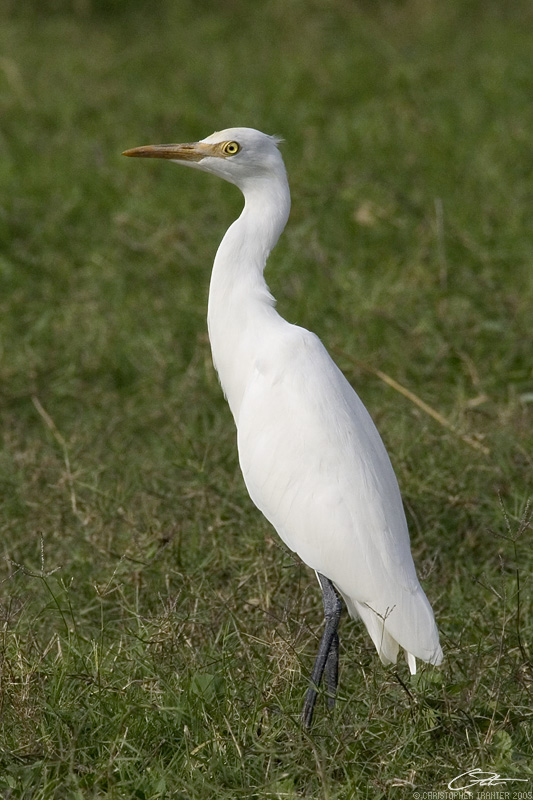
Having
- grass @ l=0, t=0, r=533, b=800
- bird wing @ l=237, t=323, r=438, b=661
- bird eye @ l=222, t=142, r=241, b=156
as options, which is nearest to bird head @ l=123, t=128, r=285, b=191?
bird eye @ l=222, t=142, r=241, b=156

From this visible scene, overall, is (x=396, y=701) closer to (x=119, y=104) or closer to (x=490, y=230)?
(x=490, y=230)

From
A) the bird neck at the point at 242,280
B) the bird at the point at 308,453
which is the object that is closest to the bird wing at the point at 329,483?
the bird at the point at 308,453

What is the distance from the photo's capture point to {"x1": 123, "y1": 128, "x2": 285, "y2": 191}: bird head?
295 centimetres

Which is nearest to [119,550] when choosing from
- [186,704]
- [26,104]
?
[186,704]

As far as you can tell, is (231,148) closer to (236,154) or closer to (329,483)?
(236,154)

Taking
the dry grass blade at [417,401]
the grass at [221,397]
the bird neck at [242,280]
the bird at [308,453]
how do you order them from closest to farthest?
the grass at [221,397], the bird at [308,453], the bird neck at [242,280], the dry grass blade at [417,401]

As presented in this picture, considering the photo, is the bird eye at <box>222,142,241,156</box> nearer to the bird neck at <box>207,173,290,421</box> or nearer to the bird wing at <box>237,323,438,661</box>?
the bird neck at <box>207,173,290,421</box>

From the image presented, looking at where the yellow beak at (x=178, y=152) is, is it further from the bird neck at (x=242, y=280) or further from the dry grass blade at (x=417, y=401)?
the dry grass blade at (x=417, y=401)

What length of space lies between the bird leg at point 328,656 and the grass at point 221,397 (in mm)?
42

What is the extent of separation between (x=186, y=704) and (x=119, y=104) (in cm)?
528

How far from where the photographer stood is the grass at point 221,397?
241 centimetres

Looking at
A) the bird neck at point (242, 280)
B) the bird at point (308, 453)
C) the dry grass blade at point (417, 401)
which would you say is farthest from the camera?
the dry grass blade at point (417, 401)

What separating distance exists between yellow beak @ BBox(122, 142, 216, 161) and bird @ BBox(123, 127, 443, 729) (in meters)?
0.02

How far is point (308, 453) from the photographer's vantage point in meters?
2.69
